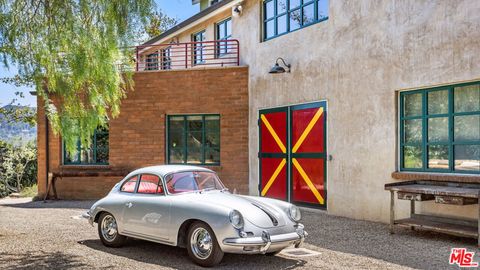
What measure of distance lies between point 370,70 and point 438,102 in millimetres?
1614

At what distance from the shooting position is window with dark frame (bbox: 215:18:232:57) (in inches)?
611

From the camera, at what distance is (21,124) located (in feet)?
80.7

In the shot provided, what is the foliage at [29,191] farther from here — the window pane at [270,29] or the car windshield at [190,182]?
the car windshield at [190,182]

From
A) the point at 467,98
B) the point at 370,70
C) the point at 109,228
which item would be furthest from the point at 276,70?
the point at 109,228

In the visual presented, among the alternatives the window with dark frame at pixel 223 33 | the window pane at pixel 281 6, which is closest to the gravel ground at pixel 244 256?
the window pane at pixel 281 6

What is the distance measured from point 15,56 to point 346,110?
6.40 metres

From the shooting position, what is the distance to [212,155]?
14016mm

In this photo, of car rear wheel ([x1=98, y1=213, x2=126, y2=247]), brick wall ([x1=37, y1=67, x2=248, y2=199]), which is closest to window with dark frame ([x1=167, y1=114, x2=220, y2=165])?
brick wall ([x1=37, y1=67, x2=248, y2=199])

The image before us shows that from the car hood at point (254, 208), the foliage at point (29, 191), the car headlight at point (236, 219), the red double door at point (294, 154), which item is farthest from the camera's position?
the foliage at point (29, 191)

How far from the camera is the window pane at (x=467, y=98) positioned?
322 inches

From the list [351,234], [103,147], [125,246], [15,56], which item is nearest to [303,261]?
[351,234]

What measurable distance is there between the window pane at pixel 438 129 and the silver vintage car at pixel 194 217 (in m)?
3.42

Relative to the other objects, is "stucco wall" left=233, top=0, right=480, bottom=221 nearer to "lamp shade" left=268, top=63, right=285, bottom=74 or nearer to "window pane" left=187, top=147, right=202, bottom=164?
"lamp shade" left=268, top=63, right=285, bottom=74

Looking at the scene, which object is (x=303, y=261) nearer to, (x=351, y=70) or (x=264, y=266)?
(x=264, y=266)
